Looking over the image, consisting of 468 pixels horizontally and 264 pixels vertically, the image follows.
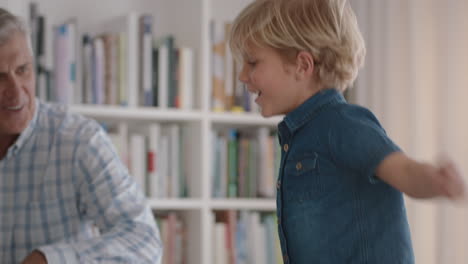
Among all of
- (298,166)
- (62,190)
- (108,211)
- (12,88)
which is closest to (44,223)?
(62,190)

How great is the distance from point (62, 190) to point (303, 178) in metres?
0.74

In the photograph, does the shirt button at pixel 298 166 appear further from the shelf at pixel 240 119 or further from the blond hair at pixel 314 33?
the shelf at pixel 240 119

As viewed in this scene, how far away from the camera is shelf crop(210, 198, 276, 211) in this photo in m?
2.55

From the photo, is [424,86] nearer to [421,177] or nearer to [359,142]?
[359,142]

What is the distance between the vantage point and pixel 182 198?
8.34ft

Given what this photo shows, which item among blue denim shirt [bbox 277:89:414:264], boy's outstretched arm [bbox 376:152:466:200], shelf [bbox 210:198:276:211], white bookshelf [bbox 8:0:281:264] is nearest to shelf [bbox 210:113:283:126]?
white bookshelf [bbox 8:0:281:264]

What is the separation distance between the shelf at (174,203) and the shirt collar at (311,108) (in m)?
1.45

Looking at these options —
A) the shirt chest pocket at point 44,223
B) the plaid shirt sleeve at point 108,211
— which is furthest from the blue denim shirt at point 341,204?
the shirt chest pocket at point 44,223

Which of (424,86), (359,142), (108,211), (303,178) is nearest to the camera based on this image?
(359,142)

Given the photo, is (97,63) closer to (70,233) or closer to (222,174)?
(222,174)

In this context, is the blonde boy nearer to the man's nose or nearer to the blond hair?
the blond hair

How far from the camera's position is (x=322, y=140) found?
102cm

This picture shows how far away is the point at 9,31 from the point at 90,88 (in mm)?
948

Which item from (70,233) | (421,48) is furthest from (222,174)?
(70,233)
